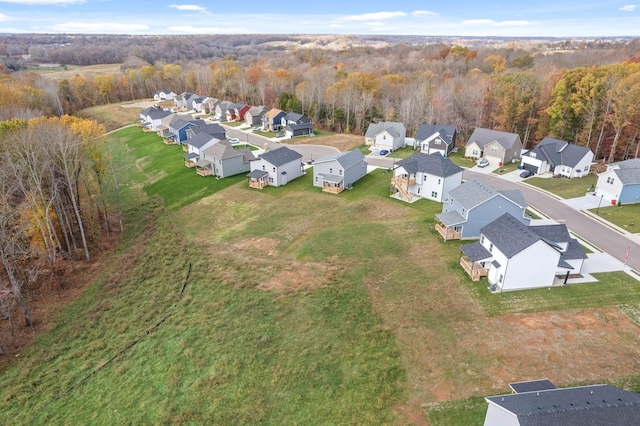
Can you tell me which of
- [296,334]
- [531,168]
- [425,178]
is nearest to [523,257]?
[296,334]

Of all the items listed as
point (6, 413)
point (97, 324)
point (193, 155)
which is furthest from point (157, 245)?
point (193, 155)

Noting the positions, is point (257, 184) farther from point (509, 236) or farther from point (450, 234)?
point (509, 236)

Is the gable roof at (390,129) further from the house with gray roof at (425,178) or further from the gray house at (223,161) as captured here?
the gray house at (223,161)

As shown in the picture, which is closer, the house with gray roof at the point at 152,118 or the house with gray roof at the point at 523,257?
the house with gray roof at the point at 523,257

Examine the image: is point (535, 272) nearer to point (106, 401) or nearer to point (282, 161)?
point (106, 401)

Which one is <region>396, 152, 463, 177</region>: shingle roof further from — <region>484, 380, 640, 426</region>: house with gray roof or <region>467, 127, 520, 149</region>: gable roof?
<region>484, 380, 640, 426</region>: house with gray roof

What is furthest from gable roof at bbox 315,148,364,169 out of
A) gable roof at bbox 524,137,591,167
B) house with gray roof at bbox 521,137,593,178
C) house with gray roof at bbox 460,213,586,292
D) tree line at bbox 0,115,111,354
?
→ tree line at bbox 0,115,111,354

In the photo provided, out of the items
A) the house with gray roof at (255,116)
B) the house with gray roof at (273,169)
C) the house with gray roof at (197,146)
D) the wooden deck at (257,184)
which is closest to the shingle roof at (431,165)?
the house with gray roof at (273,169)
